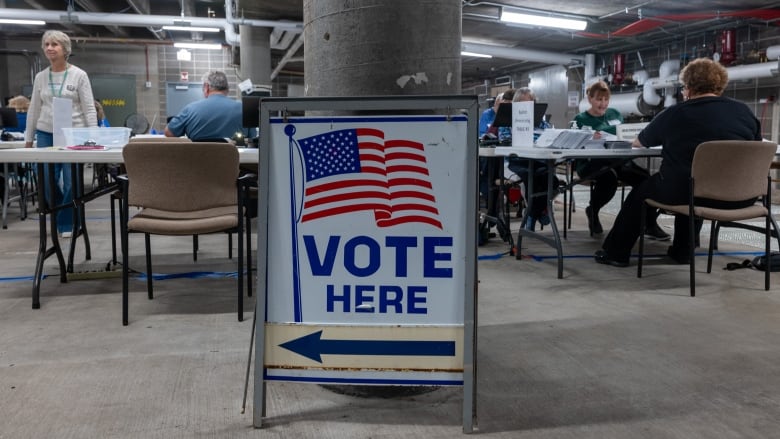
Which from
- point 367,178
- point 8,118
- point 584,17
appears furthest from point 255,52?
point 367,178

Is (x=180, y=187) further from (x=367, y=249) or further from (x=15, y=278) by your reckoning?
(x=15, y=278)

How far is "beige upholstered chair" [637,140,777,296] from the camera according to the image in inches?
117

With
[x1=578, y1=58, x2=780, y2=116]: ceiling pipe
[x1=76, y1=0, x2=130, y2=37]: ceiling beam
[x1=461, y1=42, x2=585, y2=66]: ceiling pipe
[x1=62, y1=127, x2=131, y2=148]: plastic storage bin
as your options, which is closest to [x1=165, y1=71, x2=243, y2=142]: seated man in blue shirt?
[x1=62, y1=127, x2=131, y2=148]: plastic storage bin

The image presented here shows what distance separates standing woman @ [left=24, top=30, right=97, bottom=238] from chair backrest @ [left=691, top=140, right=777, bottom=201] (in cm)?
353

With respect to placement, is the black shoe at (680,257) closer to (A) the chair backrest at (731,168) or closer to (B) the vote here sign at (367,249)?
(A) the chair backrest at (731,168)

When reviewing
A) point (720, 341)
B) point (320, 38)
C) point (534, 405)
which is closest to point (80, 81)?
point (320, 38)

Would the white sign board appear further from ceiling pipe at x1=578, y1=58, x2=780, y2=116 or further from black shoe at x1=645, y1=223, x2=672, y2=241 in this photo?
ceiling pipe at x1=578, y1=58, x2=780, y2=116

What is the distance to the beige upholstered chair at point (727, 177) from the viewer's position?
2.96 m

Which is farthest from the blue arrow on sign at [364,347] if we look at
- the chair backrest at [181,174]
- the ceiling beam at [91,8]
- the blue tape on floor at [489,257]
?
the ceiling beam at [91,8]

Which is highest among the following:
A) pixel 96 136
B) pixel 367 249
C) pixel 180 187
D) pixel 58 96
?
pixel 58 96

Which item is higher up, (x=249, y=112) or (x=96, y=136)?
(x=249, y=112)

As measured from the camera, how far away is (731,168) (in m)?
3.00

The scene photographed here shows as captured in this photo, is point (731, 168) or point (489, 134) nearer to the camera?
point (731, 168)

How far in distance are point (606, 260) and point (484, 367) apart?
1.97m
